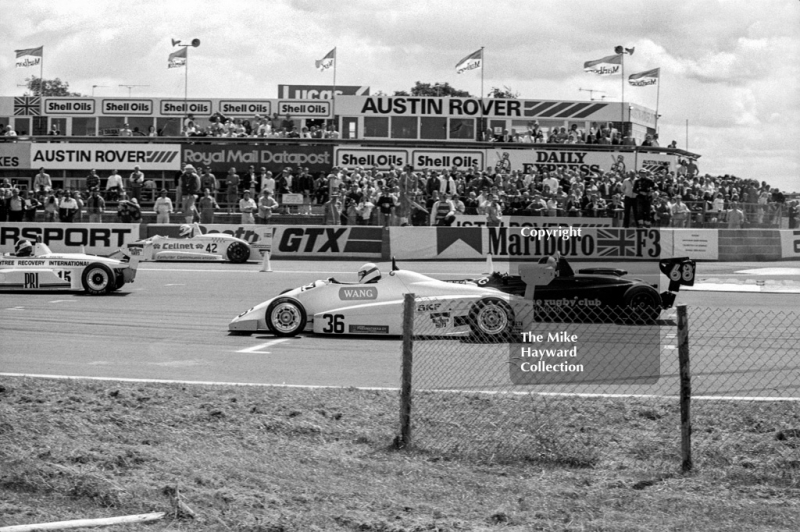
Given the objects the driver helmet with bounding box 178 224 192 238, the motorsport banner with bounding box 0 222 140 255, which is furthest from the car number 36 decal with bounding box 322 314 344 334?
the motorsport banner with bounding box 0 222 140 255

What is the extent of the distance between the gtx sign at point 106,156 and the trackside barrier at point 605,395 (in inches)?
1081

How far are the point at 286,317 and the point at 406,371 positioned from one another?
20.8 feet

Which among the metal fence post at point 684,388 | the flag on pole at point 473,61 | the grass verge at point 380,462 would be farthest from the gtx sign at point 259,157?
the metal fence post at point 684,388

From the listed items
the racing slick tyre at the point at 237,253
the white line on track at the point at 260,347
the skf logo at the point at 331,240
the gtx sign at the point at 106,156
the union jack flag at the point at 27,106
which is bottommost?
the white line on track at the point at 260,347

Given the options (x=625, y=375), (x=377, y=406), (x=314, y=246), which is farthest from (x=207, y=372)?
(x=314, y=246)

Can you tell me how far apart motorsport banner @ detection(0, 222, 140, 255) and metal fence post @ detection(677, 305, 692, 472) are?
23.6m

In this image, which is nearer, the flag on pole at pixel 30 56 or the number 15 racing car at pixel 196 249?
the number 15 racing car at pixel 196 249

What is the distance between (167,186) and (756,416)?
108ft

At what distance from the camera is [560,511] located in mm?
6012

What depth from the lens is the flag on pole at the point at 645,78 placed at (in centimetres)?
4175

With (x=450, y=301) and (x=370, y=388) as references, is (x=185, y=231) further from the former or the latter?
(x=370, y=388)

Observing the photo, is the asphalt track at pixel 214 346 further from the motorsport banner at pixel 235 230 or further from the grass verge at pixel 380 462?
the motorsport banner at pixel 235 230

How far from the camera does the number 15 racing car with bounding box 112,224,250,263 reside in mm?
25453

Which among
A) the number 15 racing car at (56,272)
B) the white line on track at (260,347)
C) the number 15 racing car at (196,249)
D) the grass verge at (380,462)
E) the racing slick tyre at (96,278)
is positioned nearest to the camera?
the grass verge at (380,462)
